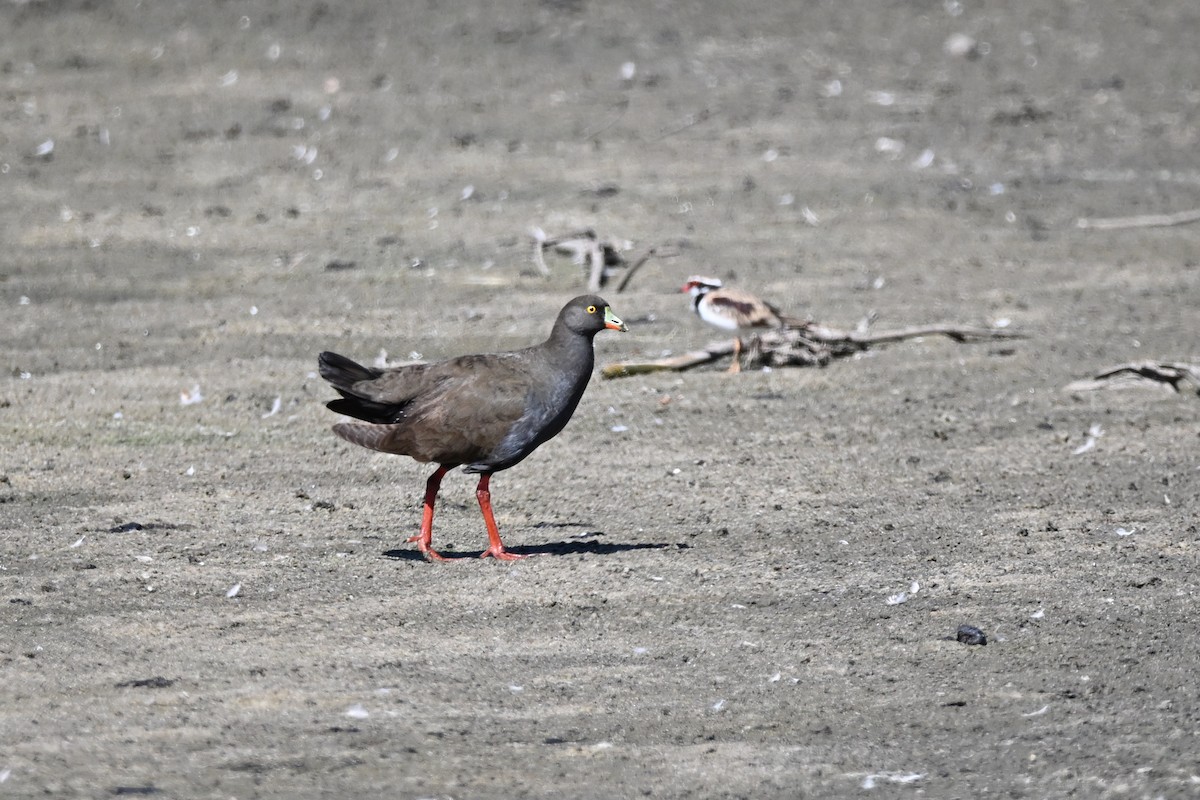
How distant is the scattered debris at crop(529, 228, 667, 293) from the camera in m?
13.6

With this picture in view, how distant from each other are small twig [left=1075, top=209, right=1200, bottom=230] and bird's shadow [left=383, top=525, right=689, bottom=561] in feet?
28.8

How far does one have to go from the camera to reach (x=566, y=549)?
810 cm

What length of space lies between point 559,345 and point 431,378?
23.3 inches

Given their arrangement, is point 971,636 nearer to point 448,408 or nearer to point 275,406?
point 448,408

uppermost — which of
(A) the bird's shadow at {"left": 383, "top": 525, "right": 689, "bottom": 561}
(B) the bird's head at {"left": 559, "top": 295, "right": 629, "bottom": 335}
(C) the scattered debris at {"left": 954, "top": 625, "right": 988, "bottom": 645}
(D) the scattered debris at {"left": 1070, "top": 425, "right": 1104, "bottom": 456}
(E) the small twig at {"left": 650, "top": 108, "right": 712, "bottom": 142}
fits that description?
(E) the small twig at {"left": 650, "top": 108, "right": 712, "bottom": 142}

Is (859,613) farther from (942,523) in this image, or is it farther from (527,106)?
(527,106)

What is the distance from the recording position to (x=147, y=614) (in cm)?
706

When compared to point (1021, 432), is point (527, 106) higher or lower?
higher

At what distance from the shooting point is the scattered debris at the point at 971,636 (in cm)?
689

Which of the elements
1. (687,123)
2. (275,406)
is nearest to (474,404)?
(275,406)

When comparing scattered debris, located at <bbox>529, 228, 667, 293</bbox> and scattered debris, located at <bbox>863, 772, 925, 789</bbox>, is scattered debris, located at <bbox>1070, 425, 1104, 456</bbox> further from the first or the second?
scattered debris, located at <bbox>863, 772, 925, 789</bbox>

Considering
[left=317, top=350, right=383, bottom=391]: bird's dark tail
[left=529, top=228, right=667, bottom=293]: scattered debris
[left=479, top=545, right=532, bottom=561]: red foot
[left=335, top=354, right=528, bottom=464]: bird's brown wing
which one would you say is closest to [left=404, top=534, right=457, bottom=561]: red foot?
[left=479, top=545, right=532, bottom=561]: red foot

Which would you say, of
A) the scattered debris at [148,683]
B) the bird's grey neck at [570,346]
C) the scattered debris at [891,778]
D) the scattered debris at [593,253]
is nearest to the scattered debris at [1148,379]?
the scattered debris at [593,253]

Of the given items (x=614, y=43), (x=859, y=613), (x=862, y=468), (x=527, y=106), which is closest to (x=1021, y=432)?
(x=862, y=468)
